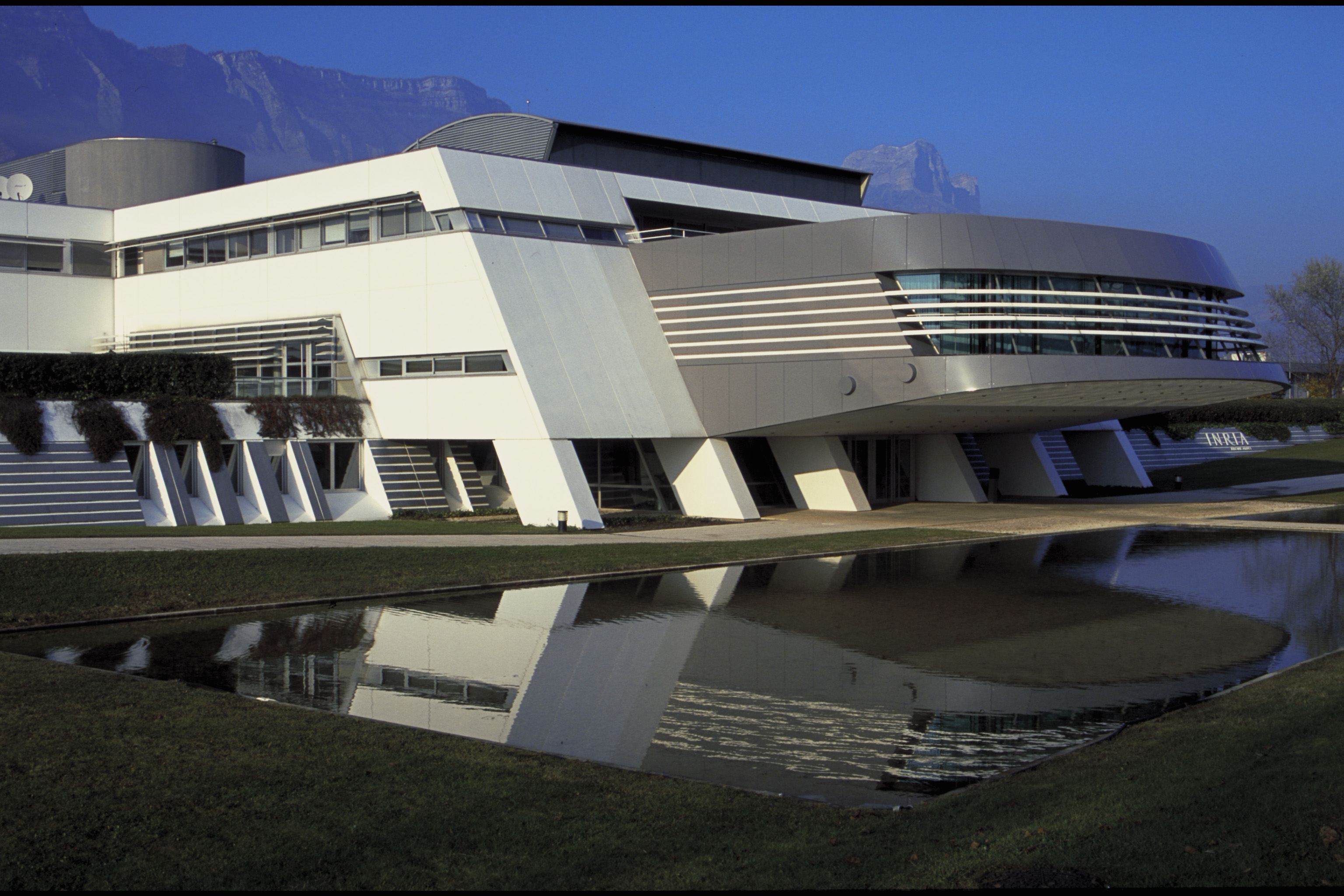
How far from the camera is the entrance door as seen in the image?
37.1 meters

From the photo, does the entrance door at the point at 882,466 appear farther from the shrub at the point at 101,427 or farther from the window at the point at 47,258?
the window at the point at 47,258

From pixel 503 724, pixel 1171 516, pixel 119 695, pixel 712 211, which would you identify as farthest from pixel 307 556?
pixel 1171 516

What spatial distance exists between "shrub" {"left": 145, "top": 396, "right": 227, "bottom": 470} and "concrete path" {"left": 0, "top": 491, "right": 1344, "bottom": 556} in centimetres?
641

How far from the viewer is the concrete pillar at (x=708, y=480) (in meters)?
30.7

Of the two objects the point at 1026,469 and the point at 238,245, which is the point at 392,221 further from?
the point at 1026,469

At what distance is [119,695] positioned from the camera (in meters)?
10.9

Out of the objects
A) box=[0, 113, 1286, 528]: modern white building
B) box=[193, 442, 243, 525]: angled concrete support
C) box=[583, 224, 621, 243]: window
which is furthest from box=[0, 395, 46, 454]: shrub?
box=[583, 224, 621, 243]: window

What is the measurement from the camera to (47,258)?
36656mm

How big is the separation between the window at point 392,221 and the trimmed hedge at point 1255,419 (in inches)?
1406

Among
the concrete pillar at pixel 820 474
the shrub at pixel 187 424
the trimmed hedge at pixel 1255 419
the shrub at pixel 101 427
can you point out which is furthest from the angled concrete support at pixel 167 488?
the trimmed hedge at pixel 1255 419

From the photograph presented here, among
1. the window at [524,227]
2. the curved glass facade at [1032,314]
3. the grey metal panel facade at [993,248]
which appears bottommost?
the curved glass facade at [1032,314]

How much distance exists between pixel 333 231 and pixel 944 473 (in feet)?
65.8

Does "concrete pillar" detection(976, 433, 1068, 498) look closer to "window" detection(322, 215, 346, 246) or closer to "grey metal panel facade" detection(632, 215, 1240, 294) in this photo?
"grey metal panel facade" detection(632, 215, 1240, 294)

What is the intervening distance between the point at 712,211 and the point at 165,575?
21125mm
